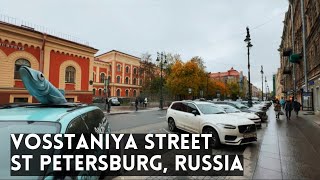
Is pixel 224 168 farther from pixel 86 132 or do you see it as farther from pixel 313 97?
pixel 313 97

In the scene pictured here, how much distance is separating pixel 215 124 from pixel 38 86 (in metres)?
5.90

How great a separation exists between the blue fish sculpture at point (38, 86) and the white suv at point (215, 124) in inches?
217

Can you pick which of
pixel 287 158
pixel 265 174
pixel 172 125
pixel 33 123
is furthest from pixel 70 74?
pixel 265 174

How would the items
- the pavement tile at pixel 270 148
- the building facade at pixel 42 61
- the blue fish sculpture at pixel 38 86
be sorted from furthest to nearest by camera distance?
the building facade at pixel 42 61
the pavement tile at pixel 270 148
the blue fish sculpture at pixel 38 86

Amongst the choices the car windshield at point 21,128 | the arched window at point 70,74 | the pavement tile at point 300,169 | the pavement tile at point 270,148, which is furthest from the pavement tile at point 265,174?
the arched window at point 70,74

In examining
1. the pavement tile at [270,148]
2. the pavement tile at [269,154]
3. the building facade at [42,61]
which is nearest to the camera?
the pavement tile at [269,154]

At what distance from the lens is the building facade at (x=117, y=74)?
54844 millimetres

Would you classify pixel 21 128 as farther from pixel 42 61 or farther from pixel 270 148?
pixel 42 61

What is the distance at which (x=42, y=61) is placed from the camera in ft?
61.9

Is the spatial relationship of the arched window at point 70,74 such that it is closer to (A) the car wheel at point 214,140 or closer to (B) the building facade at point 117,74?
(A) the car wheel at point 214,140

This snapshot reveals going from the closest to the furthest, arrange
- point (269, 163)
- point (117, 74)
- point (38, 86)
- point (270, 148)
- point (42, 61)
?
point (38, 86) → point (269, 163) → point (270, 148) → point (42, 61) → point (117, 74)

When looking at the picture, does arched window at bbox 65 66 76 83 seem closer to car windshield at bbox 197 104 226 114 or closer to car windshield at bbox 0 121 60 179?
car windshield at bbox 197 104 226 114

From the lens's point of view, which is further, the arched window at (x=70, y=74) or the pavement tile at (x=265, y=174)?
the arched window at (x=70, y=74)

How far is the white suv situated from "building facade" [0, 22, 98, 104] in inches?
586
